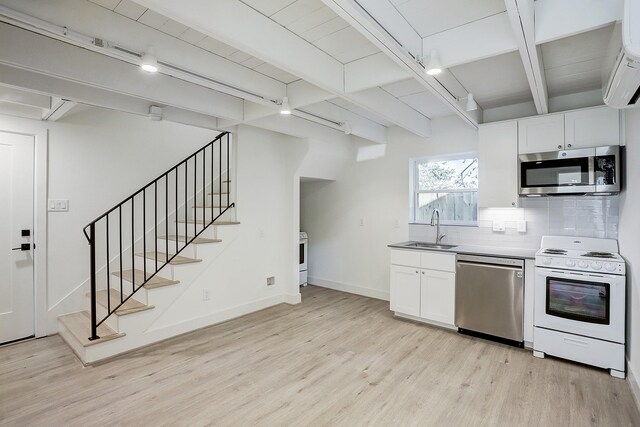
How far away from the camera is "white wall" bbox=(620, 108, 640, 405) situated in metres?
2.46

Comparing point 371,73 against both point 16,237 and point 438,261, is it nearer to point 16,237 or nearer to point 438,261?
point 438,261

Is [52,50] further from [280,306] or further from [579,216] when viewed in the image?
[579,216]

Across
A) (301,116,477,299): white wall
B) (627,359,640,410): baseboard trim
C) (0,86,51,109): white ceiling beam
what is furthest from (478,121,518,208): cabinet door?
(0,86,51,109): white ceiling beam

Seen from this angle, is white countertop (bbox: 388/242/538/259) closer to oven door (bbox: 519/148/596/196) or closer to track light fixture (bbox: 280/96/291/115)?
oven door (bbox: 519/148/596/196)

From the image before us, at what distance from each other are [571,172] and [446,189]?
1.52m

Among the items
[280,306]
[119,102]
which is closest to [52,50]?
[119,102]

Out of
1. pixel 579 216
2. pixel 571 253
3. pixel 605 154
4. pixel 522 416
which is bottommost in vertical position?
pixel 522 416

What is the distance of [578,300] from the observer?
114 inches

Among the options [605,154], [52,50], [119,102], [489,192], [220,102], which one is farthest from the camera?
[489,192]

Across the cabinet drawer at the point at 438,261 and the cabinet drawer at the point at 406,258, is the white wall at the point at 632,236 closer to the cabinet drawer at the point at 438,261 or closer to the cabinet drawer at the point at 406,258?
the cabinet drawer at the point at 438,261

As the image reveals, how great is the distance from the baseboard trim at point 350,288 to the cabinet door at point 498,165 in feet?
6.79

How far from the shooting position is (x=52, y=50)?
2215mm

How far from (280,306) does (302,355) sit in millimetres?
1599

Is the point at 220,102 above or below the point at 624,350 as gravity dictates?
above
